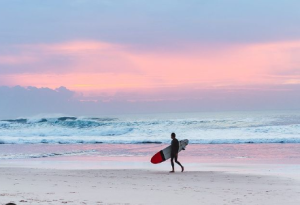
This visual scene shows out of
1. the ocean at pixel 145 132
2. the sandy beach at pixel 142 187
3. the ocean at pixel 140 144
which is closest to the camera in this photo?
the sandy beach at pixel 142 187

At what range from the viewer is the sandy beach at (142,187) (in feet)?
30.3

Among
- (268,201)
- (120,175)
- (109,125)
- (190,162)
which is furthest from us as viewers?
(109,125)

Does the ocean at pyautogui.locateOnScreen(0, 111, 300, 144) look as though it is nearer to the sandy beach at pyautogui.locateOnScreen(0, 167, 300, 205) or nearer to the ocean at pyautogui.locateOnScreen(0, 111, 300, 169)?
the ocean at pyautogui.locateOnScreen(0, 111, 300, 169)

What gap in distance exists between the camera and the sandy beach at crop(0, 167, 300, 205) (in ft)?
30.3

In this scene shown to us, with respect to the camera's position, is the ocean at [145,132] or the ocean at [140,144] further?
the ocean at [145,132]

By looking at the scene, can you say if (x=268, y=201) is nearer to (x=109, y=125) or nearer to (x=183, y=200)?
(x=183, y=200)

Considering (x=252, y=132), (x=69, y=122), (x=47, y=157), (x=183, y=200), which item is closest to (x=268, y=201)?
(x=183, y=200)

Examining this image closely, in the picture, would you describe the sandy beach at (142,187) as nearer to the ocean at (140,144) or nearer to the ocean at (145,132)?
the ocean at (140,144)

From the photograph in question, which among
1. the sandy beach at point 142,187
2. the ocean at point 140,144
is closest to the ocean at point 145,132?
the ocean at point 140,144

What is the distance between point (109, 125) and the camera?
5209 cm

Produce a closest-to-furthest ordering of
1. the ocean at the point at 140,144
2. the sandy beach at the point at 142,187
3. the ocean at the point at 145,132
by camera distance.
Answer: the sandy beach at the point at 142,187 < the ocean at the point at 140,144 < the ocean at the point at 145,132

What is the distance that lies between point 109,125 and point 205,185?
4103 cm

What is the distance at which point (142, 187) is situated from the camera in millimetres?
11273

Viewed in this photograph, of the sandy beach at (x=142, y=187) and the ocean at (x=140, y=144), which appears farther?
the ocean at (x=140, y=144)
